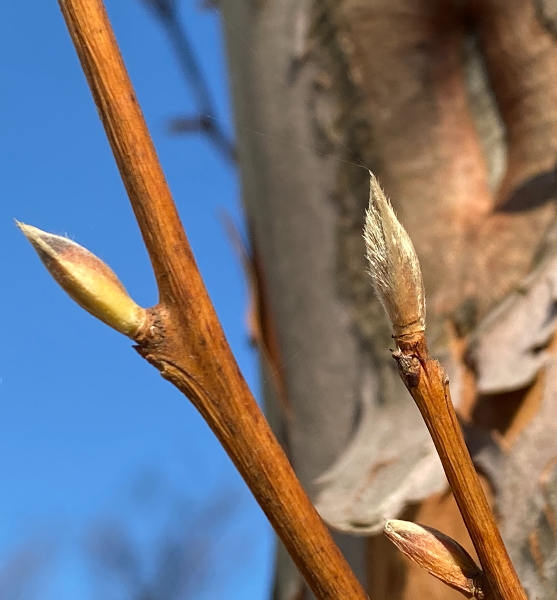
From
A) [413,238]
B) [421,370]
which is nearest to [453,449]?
[421,370]

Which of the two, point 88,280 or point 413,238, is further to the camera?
point 413,238

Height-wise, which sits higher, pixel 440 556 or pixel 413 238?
pixel 413 238

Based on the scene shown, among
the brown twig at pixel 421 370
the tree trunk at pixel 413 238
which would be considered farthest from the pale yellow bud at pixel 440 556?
the tree trunk at pixel 413 238

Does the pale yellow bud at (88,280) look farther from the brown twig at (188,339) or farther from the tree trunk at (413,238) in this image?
the tree trunk at (413,238)

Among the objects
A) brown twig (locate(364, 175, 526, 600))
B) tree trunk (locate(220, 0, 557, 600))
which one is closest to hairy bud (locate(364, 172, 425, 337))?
brown twig (locate(364, 175, 526, 600))

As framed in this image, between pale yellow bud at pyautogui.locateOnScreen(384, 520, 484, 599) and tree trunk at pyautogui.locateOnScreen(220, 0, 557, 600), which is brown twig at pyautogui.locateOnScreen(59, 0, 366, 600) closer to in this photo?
pale yellow bud at pyautogui.locateOnScreen(384, 520, 484, 599)

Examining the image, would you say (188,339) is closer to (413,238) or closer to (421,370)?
(421,370)

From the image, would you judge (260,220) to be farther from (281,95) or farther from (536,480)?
(536,480)
